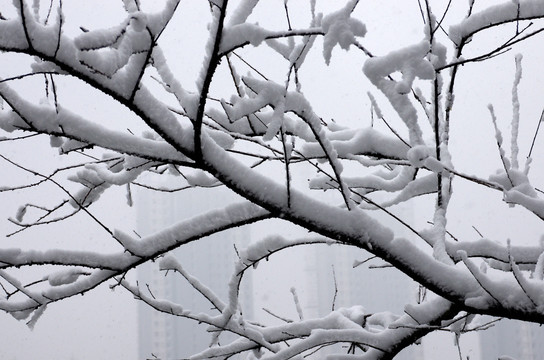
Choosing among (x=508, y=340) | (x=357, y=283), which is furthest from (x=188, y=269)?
(x=508, y=340)

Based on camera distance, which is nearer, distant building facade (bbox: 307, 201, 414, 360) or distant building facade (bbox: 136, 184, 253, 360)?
distant building facade (bbox: 136, 184, 253, 360)

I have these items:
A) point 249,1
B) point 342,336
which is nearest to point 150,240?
point 249,1

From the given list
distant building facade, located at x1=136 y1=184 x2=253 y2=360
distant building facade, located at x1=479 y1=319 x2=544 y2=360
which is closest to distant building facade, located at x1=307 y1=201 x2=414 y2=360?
distant building facade, located at x1=479 y1=319 x2=544 y2=360

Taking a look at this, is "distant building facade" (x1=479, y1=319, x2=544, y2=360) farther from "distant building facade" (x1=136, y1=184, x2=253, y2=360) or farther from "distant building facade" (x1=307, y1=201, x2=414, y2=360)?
"distant building facade" (x1=136, y1=184, x2=253, y2=360)

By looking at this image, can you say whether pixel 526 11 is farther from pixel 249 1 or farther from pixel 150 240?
pixel 150 240

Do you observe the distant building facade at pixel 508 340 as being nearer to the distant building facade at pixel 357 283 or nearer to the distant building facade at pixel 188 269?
the distant building facade at pixel 357 283

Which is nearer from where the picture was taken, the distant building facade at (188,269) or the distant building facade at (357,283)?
the distant building facade at (188,269)

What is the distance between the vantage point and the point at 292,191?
1.51m

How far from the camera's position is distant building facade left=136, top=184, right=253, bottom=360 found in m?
49.7

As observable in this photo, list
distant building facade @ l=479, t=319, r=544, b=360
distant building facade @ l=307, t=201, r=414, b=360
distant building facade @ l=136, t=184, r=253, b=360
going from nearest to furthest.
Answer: distant building facade @ l=136, t=184, r=253, b=360 < distant building facade @ l=479, t=319, r=544, b=360 < distant building facade @ l=307, t=201, r=414, b=360

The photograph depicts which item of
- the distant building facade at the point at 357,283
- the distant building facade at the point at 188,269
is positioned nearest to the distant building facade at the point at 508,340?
the distant building facade at the point at 357,283

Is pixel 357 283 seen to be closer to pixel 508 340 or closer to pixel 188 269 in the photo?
pixel 508 340

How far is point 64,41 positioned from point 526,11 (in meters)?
1.39

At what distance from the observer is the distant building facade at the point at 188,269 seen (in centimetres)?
4972
